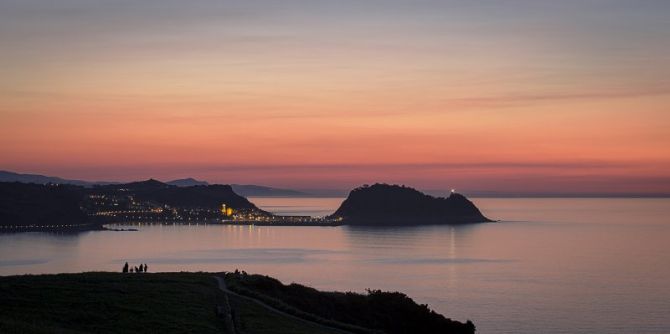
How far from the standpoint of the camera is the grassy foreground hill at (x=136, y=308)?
3106cm

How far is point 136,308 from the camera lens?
112 ft

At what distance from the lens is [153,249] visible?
18762cm

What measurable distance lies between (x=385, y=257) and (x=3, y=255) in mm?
85114

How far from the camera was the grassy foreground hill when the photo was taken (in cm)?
3106

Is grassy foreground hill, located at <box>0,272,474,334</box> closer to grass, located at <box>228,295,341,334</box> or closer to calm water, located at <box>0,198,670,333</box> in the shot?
grass, located at <box>228,295,341,334</box>

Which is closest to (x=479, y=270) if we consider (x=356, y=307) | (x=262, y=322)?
(x=356, y=307)

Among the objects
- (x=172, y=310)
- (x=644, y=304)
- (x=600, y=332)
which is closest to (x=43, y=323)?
(x=172, y=310)

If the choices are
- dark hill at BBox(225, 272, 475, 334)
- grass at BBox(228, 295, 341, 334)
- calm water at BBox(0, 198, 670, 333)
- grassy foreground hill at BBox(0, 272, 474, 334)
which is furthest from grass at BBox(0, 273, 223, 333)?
calm water at BBox(0, 198, 670, 333)

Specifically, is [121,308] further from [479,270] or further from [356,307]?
[479,270]

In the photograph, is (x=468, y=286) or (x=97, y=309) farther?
(x=468, y=286)

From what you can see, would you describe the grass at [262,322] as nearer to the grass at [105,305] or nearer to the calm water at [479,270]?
the grass at [105,305]

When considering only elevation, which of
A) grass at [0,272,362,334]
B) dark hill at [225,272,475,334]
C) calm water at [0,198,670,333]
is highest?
grass at [0,272,362,334]

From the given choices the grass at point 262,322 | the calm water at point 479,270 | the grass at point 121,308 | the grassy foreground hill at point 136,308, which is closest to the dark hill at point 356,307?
the grassy foreground hill at point 136,308

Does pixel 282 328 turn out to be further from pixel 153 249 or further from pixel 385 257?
pixel 153 249
